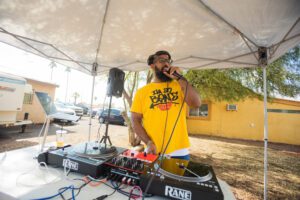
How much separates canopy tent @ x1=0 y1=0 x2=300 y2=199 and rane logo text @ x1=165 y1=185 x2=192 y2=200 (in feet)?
4.49

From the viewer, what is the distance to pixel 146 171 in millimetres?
807

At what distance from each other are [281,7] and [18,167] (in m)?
2.29

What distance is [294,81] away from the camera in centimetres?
410

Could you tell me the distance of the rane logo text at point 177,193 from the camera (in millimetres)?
693

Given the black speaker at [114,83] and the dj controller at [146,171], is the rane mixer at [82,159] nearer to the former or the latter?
the dj controller at [146,171]

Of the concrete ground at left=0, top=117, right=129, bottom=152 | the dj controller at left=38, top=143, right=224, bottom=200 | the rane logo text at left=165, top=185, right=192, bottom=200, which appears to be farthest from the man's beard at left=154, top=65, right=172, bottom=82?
the concrete ground at left=0, top=117, right=129, bottom=152

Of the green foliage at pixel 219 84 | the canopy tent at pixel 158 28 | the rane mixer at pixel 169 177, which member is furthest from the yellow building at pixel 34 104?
the rane mixer at pixel 169 177

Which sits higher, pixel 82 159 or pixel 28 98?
pixel 28 98

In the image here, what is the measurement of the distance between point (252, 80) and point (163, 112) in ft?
13.7

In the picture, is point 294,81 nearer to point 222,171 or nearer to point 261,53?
point 222,171

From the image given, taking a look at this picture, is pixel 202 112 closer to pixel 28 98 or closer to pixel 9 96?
pixel 9 96

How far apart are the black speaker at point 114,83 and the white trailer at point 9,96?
5605 mm

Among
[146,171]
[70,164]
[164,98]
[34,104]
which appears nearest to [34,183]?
[70,164]

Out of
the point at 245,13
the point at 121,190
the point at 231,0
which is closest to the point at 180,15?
the point at 231,0
